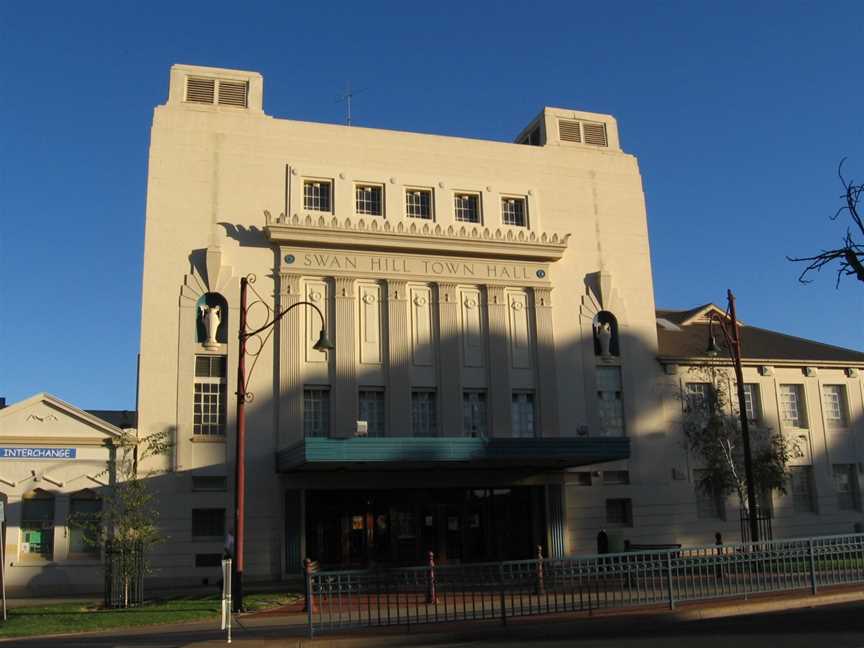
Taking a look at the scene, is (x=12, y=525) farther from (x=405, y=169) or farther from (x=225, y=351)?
(x=405, y=169)

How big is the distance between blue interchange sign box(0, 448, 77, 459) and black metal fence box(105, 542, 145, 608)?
5.82 metres

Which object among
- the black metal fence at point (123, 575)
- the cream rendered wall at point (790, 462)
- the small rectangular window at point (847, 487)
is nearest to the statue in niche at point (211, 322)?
the black metal fence at point (123, 575)

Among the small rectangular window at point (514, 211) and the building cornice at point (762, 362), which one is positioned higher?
the small rectangular window at point (514, 211)

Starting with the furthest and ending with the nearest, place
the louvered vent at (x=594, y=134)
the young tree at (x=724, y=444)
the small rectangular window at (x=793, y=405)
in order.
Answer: the louvered vent at (x=594, y=134)
the small rectangular window at (x=793, y=405)
the young tree at (x=724, y=444)

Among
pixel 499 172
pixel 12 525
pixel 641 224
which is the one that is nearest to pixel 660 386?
pixel 641 224

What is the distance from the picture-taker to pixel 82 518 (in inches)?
1102

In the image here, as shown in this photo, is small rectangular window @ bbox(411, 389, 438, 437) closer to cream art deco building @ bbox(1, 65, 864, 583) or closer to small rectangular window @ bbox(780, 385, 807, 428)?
cream art deco building @ bbox(1, 65, 864, 583)

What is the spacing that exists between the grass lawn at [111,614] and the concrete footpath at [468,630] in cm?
84

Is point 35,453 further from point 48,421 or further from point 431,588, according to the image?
point 431,588

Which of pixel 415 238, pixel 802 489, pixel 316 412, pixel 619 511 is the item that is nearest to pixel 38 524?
pixel 316 412

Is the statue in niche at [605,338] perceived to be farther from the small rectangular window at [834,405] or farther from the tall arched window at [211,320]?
the tall arched window at [211,320]

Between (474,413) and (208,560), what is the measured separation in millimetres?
11084

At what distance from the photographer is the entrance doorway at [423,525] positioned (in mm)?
31250

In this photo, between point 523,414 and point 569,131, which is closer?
point 523,414
